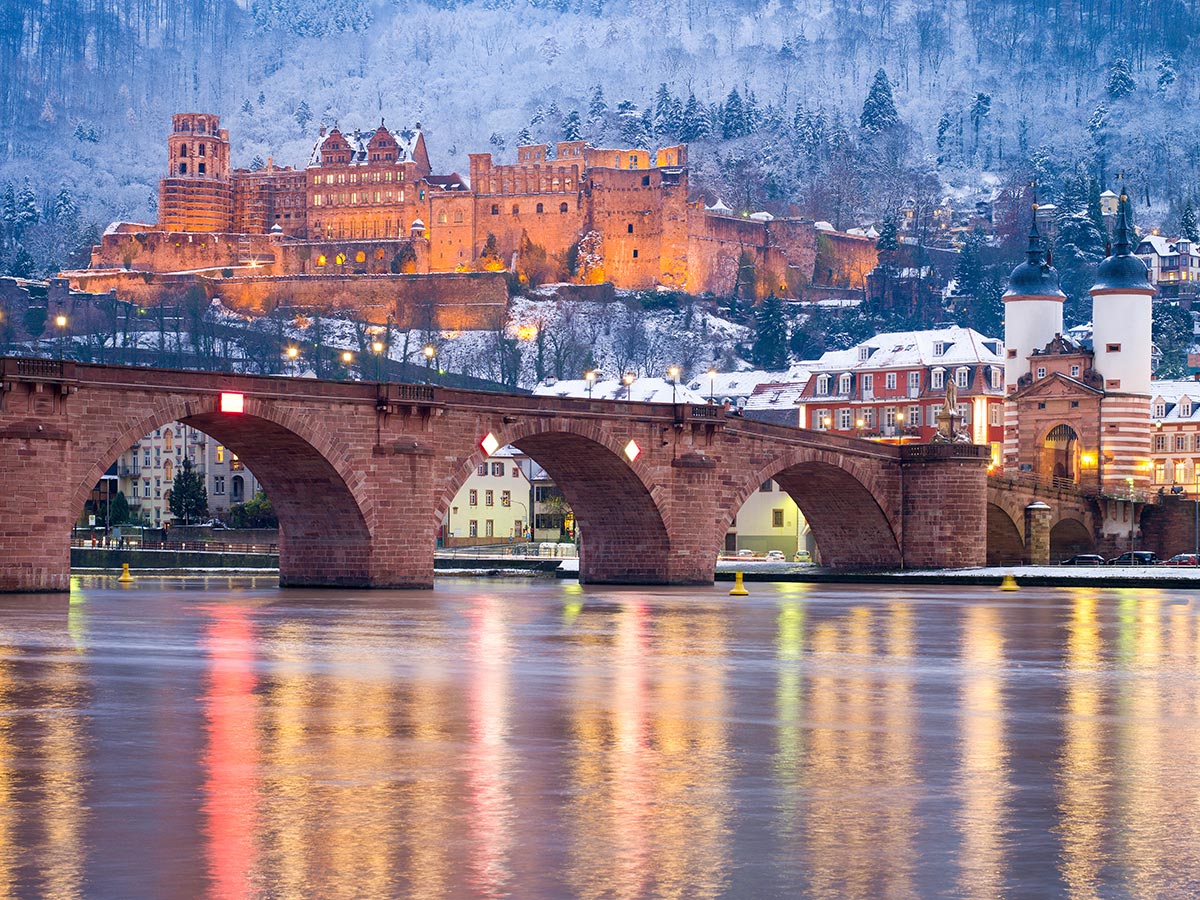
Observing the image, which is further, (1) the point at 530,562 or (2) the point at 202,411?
(1) the point at 530,562

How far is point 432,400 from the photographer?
243 ft

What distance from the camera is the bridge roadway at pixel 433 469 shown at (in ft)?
206

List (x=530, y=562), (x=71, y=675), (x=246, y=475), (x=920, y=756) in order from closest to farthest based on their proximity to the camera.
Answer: (x=920, y=756) < (x=71, y=675) < (x=530, y=562) < (x=246, y=475)

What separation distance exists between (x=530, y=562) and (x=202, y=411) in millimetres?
46059

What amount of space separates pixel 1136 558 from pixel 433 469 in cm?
5311

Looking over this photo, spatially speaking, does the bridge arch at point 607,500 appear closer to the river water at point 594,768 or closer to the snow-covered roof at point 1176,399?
the river water at point 594,768

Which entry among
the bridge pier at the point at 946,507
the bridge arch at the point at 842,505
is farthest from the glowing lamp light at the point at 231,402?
the bridge pier at the point at 946,507

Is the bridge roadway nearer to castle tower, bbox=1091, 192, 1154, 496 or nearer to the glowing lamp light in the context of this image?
the glowing lamp light

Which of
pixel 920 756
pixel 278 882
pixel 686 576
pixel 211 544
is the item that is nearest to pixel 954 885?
pixel 278 882

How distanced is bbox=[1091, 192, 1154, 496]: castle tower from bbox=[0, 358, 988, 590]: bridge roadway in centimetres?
2769

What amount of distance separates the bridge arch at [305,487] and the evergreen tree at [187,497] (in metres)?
82.5

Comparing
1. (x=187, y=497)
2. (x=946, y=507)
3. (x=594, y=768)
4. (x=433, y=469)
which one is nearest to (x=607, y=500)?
(x=433, y=469)

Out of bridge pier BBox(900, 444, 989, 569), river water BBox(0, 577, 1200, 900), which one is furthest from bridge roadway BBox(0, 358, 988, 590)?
river water BBox(0, 577, 1200, 900)

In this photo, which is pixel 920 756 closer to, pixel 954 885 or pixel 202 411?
pixel 954 885
